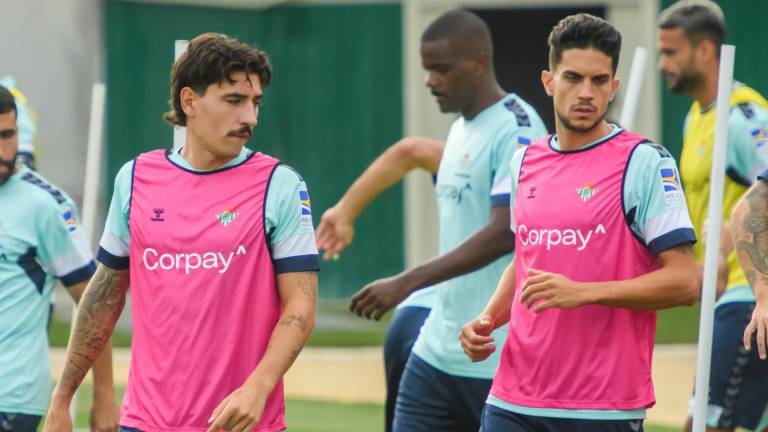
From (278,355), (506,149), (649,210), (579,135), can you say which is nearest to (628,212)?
(649,210)

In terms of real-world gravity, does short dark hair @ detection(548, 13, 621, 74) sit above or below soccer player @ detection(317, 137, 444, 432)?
above

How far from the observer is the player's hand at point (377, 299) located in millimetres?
6074

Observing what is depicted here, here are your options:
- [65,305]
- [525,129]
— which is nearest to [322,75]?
[65,305]

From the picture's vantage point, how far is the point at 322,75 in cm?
1702

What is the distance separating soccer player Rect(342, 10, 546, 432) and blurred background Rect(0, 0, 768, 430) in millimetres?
9855

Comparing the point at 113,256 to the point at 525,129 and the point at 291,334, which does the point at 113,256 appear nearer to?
the point at 291,334

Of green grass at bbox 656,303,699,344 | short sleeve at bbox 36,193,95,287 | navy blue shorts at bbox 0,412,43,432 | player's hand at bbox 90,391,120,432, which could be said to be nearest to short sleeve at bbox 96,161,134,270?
player's hand at bbox 90,391,120,432

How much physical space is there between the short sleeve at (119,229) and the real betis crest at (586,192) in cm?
143

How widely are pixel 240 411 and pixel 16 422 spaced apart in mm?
1865

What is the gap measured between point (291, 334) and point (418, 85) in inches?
479

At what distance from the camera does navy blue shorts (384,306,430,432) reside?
23.7 feet

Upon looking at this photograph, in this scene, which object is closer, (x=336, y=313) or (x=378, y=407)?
(x=378, y=407)

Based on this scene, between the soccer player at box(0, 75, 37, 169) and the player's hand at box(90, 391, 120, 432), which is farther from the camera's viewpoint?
the soccer player at box(0, 75, 37, 169)

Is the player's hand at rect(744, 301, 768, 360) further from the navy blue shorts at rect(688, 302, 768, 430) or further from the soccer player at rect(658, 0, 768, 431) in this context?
the navy blue shorts at rect(688, 302, 768, 430)
